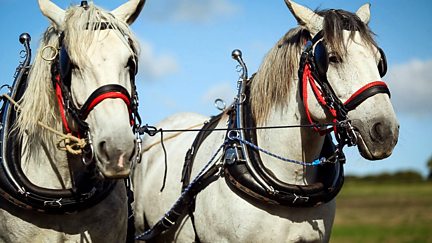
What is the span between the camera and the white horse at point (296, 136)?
15.6ft

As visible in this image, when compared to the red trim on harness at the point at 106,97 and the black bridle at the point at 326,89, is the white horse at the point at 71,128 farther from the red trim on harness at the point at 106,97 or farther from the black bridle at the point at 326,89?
the black bridle at the point at 326,89

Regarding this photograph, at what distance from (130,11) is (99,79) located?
34.1 inches

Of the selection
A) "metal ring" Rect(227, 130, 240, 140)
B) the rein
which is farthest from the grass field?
"metal ring" Rect(227, 130, 240, 140)

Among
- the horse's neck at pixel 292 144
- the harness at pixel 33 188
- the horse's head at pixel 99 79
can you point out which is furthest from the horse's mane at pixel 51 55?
the horse's neck at pixel 292 144

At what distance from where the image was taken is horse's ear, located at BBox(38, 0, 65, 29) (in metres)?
4.47

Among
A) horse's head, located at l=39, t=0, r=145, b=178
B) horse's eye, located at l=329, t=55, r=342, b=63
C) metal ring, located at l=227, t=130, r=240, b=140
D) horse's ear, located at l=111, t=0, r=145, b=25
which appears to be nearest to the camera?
horse's head, located at l=39, t=0, r=145, b=178

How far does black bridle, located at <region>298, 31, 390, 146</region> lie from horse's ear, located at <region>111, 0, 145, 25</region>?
4.57 feet

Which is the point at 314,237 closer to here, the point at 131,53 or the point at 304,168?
the point at 304,168

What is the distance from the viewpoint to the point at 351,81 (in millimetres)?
4754

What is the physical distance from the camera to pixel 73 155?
4625 millimetres

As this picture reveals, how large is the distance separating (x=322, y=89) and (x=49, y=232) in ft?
7.67

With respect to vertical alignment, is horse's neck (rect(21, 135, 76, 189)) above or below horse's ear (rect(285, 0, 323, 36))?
below

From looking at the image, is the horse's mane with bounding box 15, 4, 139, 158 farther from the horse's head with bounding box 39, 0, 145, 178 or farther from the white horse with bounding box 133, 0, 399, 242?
the white horse with bounding box 133, 0, 399, 242

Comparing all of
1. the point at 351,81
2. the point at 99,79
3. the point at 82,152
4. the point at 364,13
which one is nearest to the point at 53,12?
the point at 99,79
